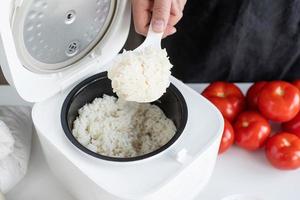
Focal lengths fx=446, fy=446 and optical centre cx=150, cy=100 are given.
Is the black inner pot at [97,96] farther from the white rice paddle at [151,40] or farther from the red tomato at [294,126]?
the red tomato at [294,126]

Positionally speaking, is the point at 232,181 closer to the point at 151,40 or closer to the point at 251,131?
the point at 251,131

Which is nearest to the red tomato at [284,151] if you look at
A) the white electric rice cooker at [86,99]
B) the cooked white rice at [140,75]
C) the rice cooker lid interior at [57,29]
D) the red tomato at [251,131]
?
the red tomato at [251,131]

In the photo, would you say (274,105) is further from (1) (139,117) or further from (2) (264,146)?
(1) (139,117)

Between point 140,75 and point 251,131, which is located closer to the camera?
point 140,75

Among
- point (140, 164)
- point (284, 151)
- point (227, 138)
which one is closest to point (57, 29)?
point (140, 164)

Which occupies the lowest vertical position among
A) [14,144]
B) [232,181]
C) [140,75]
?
[232,181]

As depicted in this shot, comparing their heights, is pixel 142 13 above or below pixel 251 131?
above

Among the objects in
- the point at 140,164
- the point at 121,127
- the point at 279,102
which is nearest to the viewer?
the point at 140,164

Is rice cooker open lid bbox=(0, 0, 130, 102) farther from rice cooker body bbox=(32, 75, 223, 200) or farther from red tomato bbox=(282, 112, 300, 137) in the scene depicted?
red tomato bbox=(282, 112, 300, 137)
